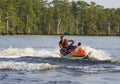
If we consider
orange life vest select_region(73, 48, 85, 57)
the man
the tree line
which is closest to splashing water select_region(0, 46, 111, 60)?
orange life vest select_region(73, 48, 85, 57)

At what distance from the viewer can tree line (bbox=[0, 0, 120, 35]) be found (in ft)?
378

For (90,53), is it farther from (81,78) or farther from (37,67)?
(81,78)

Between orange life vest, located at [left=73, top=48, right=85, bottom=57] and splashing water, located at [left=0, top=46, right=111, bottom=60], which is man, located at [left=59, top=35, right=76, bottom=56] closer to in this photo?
orange life vest, located at [left=73, top=48, right=85, bottom=57]

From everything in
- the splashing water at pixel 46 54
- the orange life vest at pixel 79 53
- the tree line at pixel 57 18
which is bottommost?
the tree line at pixel 57 18

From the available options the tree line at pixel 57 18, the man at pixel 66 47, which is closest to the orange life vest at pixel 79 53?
the man at pixel 66 47

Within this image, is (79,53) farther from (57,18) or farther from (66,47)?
(57,18)

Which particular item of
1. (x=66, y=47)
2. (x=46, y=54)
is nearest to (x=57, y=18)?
(x=46, y=54)

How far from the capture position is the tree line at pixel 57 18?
11519 cm

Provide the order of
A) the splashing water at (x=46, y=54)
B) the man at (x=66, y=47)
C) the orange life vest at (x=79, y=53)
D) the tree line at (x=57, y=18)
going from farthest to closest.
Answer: the tree line at (x=57, y=18) < the splashing water at (x=46, y=54) < the man at (x=66, y=47) < the orange life vest at (x=79, y=53)

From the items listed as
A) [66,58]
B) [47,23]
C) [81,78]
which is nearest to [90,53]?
[66,58]

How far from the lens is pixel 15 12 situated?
118m

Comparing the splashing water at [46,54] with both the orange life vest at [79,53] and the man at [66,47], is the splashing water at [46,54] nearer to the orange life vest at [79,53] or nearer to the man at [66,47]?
the orange life vest at [79,53]

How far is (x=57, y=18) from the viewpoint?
130750 millimetres

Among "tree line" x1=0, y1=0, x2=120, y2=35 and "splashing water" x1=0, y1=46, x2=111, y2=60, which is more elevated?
"splashing water" x1=0, y1=46, x2=111, y2=60
